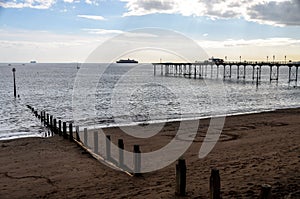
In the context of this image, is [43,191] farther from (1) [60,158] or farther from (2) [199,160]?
(2) [199,160]

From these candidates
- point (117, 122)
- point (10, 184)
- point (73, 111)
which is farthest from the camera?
point (73, 111)

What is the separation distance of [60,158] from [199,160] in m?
6.39

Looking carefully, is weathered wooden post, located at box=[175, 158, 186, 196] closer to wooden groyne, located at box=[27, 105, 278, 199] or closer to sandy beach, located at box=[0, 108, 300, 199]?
wooden groyne, located at box=[27, 105, 278, 199]

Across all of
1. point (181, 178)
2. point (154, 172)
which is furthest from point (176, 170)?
point (154, 172)

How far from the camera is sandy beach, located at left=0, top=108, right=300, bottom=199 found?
9094mm

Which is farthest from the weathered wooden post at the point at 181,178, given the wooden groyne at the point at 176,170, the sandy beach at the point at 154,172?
the sandy beach at the point at 154,172

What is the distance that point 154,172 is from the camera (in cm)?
1137

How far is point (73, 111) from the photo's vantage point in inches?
1412

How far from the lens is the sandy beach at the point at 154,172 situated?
9094 millimetres

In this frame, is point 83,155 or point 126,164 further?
point 83,155

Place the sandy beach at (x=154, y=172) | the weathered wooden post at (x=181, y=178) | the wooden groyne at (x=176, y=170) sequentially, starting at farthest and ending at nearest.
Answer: the sandy beach at (x=154, y=172) → the weathered wooden post at (x=181, y=178) → the wooden groyne at (x=176, y=170)

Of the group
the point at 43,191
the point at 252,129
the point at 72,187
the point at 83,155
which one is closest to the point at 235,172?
the point at 72,187

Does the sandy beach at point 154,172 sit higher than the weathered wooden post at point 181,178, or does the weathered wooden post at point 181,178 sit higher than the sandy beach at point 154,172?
the weathered wooden post at point 181,178

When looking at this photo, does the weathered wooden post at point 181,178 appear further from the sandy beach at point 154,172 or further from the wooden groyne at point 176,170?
the sandy beach at point 154,172
